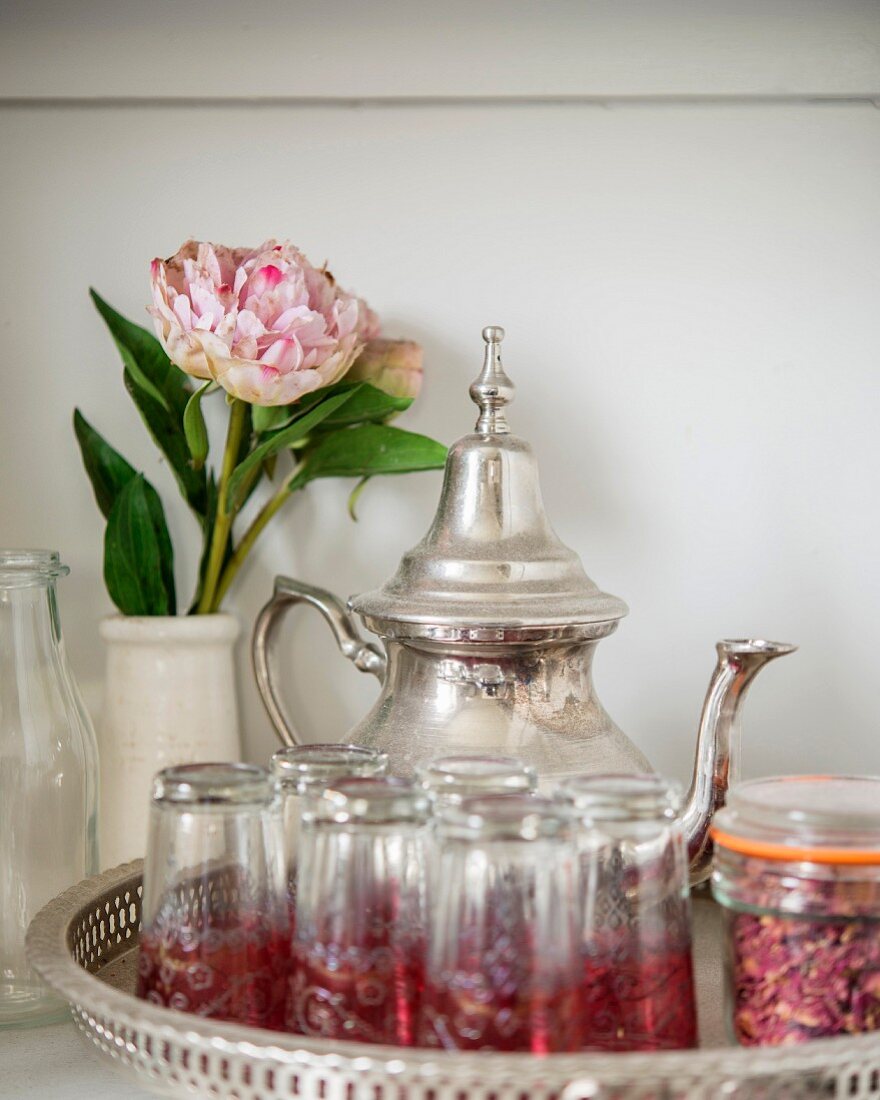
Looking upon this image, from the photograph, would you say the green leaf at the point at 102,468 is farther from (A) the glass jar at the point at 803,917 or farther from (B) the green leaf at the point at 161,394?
(A) the glass jar at the point at 803,917

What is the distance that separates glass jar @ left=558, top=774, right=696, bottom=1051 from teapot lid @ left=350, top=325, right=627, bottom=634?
112mm

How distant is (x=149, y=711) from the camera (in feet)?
1.94

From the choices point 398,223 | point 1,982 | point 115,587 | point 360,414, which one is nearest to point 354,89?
point 398,223

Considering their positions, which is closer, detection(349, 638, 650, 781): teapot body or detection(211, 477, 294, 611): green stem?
detection(349, 638, 650, 781): teapot body

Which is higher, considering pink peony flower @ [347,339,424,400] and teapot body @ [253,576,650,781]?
pink peony flower @ [347,339,424,400]

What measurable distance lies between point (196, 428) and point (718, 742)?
28 cm

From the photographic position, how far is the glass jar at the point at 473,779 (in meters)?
0.39

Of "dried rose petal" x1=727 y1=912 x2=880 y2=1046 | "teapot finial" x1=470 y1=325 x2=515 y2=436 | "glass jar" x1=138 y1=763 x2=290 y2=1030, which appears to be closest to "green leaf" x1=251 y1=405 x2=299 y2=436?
"teapot finial" x1=470 y1=325 x2=515 y2=436

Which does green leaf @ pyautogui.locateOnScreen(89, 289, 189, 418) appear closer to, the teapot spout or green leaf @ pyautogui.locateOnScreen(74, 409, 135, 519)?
green leaf @ pyautogui.locateOnScreen(74, 409, 135, 519)

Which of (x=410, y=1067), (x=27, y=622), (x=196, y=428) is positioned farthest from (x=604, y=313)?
(x=410, y=1067)

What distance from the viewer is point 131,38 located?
0.64 meters

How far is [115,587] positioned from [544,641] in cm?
24

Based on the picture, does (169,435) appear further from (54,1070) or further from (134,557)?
(54,1070)

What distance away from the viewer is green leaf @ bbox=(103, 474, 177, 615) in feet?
2.02
